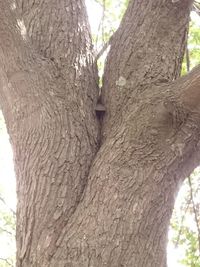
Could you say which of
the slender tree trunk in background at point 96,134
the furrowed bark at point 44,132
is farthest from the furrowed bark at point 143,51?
the furrowed bark at point 44,132

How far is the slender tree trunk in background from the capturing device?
2420 mm

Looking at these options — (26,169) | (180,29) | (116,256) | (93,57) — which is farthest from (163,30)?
(116,256)

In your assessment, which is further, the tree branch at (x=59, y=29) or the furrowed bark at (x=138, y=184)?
the tree branch at (x=59, y=29)

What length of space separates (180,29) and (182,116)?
86 cm

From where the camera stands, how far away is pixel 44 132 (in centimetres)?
272

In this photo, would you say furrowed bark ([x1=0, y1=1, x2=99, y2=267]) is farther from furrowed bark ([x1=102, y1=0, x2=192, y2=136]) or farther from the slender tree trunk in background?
furrowed bark ([x1=102, y1=0, x2=192, y2=136])

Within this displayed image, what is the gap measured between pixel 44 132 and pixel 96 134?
0.34 meters

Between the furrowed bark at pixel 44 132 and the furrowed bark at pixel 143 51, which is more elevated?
the furrowed bark at pixel 143 51

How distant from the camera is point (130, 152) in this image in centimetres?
259

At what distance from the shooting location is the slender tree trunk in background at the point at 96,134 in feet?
7.94

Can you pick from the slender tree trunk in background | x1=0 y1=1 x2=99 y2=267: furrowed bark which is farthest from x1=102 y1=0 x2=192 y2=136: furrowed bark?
x1=0 y1=1 x2=99 y2=267: furrowed bark

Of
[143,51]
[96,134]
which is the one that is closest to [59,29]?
[143,51]

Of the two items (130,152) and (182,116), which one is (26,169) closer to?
(130,152)

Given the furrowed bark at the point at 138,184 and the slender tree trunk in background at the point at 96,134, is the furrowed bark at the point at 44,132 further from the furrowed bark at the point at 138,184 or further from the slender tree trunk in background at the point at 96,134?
the furrowed bark at the point at 138,184
